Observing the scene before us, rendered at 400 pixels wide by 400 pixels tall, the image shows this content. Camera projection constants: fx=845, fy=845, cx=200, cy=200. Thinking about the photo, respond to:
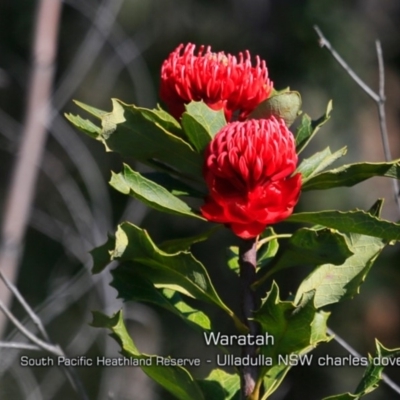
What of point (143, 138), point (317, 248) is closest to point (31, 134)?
point (143, 138)

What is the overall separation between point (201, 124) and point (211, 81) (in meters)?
0.07

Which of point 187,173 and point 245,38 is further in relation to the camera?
point 245,38

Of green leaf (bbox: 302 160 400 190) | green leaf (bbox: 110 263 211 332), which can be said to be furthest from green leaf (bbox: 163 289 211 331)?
green leaf (bbox: 302 160 400 190)

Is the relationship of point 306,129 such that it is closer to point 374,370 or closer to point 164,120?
point 164,120

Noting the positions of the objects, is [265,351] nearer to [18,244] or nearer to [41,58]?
[18,244]

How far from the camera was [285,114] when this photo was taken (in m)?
0.95

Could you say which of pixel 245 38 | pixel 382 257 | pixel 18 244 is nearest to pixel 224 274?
pixel 382 257

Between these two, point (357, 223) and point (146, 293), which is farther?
point (146, 293)

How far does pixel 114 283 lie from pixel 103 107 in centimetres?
286

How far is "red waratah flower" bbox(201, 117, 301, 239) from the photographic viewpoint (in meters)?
0.88

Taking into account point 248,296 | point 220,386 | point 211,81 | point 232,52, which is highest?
point 232,52

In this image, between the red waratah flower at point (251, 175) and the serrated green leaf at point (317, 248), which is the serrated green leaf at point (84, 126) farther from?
the serrated green leaf at point (317, 248)

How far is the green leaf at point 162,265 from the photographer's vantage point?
2.88 ft

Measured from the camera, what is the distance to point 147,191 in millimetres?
920
